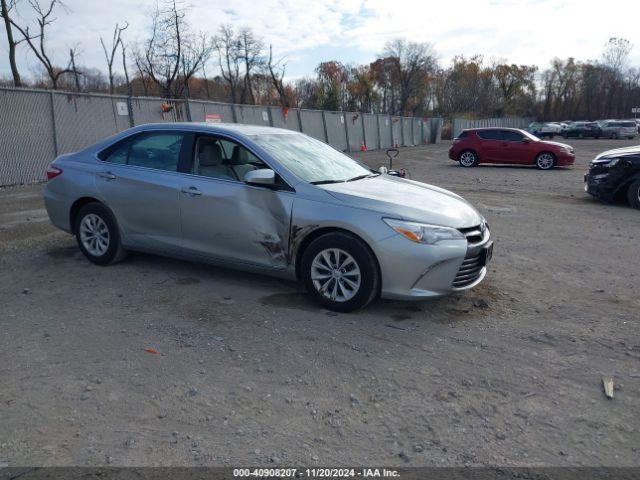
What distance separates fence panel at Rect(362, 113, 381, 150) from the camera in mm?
34438

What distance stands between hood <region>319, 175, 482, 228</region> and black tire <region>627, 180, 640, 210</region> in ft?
23.0

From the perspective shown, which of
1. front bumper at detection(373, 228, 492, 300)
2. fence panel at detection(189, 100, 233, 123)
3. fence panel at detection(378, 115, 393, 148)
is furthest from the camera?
fence panel at detection(378, 115, 393, 148)

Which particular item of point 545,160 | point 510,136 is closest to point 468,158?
point 510,136

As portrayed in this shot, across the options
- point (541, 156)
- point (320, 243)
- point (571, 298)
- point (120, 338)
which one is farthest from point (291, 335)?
point (541, 156)

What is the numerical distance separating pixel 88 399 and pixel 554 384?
2.91m

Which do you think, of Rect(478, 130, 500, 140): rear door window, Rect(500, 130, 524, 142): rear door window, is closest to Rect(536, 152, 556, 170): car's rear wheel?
Rect(500, 130, 524, 142): rear door window

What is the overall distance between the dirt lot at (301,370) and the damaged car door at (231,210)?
43cm

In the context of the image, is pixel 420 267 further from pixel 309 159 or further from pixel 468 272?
pixel 309 159

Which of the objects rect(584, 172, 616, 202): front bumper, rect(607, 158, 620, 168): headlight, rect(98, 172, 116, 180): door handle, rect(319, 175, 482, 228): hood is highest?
rect(98, 172, 116, 180): door handle

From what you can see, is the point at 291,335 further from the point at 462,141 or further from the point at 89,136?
→ the point at 462,141

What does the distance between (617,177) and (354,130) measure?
2285cm

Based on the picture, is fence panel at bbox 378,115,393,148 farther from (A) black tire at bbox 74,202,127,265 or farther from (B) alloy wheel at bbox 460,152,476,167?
(A) black tire at bbox 74,202,127,265

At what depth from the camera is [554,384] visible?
11.7 feet

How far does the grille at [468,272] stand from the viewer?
465 centimetres
